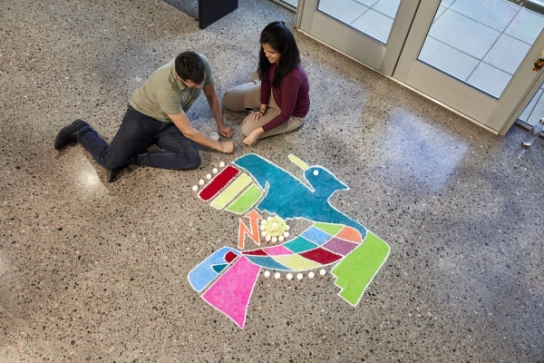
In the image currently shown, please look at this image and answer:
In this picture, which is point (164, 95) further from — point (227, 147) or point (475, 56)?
point (475, 56)

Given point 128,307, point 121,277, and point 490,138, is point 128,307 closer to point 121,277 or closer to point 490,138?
point 121,277

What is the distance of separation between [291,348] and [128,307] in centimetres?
75

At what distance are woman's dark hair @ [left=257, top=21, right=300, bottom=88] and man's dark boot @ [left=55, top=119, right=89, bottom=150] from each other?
107 centimetres

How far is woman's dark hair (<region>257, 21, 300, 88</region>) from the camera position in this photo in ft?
6.99

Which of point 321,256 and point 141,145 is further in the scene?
point 141,145

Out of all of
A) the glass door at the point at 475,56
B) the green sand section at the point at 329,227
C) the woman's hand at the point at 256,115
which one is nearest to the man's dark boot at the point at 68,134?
the woman's hand at the point at 256,115

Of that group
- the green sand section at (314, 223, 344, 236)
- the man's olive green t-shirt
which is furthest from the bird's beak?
the man's olive green t-shirt

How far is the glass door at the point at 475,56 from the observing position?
2.60 metres

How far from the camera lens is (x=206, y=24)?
3.36m

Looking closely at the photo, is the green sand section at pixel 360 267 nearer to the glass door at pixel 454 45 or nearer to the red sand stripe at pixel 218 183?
the red sand stripe at pixel 218 183

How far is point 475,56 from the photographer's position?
2.85m

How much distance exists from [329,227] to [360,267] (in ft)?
0.86

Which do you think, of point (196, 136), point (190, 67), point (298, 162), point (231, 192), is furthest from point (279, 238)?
point (190, 67)

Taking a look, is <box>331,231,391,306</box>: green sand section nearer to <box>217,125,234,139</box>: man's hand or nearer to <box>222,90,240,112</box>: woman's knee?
<box>217,125,234,139</box>: man's hand
